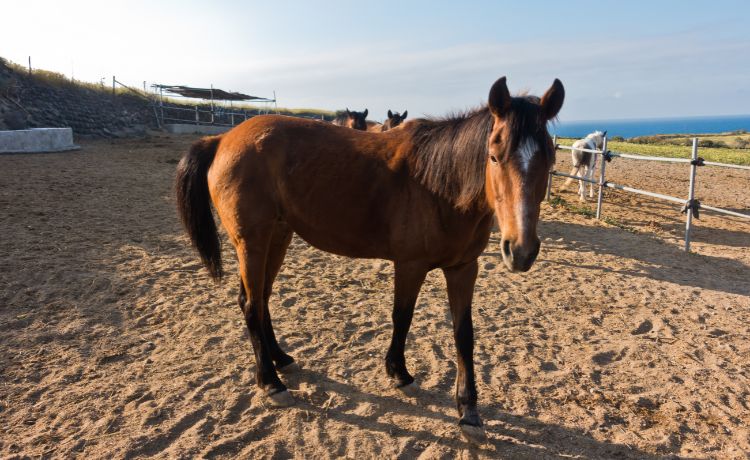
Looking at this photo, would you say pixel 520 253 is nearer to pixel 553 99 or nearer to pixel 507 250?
pixel 507 250

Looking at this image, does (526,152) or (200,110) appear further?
(200,110)

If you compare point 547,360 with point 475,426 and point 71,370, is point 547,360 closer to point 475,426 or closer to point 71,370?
point 475,426

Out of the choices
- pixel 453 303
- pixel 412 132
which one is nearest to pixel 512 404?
pixel 453 303

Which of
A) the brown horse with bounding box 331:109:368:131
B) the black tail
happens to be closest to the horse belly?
the black tail

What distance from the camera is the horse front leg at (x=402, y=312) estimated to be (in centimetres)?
274

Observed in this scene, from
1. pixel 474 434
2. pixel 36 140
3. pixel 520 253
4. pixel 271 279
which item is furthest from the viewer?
pixel 36 140

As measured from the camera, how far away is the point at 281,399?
2885mm

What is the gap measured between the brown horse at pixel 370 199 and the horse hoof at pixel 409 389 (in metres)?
0.03

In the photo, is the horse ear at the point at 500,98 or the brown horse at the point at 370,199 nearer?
the horse ear at the point at 500,98

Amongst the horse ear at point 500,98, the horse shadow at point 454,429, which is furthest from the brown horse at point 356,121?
the horse ear at point 500,98

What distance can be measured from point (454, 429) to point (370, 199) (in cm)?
150

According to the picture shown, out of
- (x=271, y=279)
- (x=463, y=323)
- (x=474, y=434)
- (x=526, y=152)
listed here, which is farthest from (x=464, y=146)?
(x=271, y=279)

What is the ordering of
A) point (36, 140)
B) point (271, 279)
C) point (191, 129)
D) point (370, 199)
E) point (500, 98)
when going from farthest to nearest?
point (191, 129)
point (36, 140)
point (271, 279)
point (370, 199)
point (500, 98)

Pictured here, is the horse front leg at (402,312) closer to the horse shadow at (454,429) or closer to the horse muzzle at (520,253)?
the horse shadow at (454,429)
